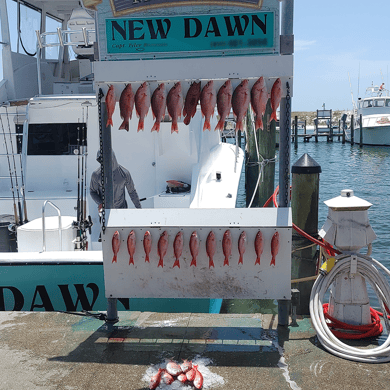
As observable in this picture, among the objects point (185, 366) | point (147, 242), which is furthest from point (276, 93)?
point (185, 366)

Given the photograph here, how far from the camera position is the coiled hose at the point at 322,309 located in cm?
356

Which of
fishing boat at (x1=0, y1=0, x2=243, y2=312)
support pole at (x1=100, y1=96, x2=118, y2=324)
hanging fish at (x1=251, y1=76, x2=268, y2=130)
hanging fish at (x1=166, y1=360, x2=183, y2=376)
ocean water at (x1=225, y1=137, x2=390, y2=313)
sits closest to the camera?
hanging fish at (x1=166, y1=360, x2=183, y2=376)

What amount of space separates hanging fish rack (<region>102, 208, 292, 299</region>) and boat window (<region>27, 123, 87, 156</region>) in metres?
4.96

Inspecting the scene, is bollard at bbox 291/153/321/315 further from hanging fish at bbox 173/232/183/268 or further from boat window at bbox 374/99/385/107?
boat window at bbox 374/99/385/107

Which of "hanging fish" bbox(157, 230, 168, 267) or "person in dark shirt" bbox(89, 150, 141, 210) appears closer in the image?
"hanging fish" bbox(157, 230, 168, 267)

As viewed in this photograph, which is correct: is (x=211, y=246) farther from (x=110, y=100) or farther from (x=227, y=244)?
(x=110, y=100)

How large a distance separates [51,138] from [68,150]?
0.38 meters

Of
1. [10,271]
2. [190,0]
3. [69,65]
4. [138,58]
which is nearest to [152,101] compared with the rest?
[138,58]

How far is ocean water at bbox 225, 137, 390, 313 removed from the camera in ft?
36.0

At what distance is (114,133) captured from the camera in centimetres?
838

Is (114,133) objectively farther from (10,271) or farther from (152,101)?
(152,101)

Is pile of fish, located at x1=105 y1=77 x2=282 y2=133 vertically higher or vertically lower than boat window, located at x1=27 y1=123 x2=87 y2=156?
higher

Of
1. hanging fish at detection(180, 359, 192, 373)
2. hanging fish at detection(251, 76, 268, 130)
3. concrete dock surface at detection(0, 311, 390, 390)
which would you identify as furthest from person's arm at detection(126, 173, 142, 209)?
hanging fish at detection(180, 359, 192, 373)

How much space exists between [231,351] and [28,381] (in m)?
1.54
